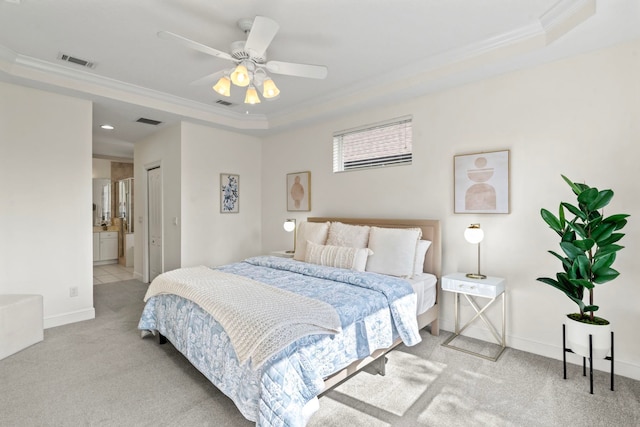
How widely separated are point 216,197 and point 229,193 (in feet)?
0.78

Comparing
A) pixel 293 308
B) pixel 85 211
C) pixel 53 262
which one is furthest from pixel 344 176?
pixel 53 262

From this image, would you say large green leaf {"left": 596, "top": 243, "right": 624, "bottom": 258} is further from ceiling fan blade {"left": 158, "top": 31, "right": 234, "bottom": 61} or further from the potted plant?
ceiling fan blade {"left": 158, "top": 31, "right": 234, "bottom": 61}

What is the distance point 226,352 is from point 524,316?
8.61ft

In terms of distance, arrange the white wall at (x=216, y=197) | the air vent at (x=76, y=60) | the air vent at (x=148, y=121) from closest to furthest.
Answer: the air vent at (x=76, y=60)
the air vent at (x=148, y=121)
the white wall at (x=216, y=197)

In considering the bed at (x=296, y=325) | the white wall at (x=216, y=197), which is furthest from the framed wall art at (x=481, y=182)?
the white wall at (x=216, y=197)

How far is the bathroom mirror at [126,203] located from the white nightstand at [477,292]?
7.35 m

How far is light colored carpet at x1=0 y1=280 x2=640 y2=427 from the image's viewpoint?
75.8 inches

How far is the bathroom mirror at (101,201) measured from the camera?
7.95 meters

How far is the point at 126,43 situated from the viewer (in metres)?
2.77

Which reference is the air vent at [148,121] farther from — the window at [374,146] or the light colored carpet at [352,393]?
the light colored carpet at [352,393]

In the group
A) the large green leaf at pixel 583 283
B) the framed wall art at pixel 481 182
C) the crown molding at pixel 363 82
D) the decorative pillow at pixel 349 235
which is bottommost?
the large green leaf at pixel 583 283

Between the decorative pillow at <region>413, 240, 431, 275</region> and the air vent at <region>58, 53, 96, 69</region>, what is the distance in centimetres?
377

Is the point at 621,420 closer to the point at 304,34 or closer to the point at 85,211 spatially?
the point at 304,34

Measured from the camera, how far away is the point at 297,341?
1.75 m
